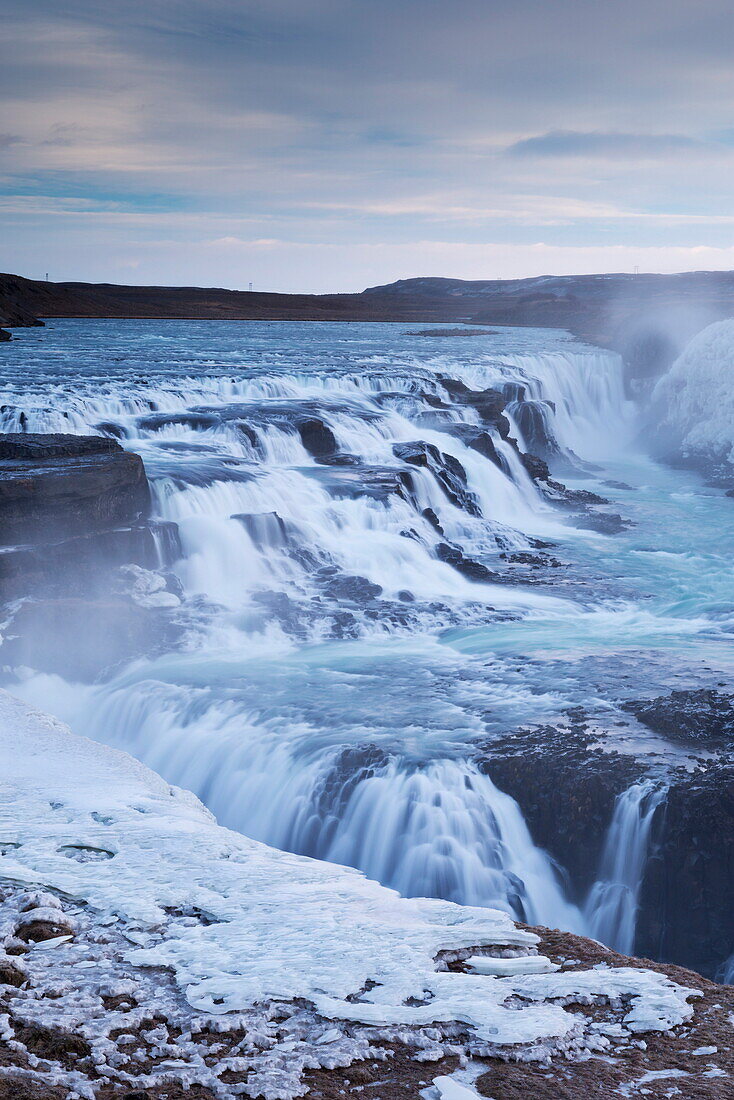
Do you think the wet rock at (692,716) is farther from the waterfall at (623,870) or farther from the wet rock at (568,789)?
the waterfall at (623,870)

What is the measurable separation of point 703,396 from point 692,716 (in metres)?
23.4

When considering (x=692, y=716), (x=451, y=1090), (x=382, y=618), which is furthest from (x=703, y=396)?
(x=451, y=1090)

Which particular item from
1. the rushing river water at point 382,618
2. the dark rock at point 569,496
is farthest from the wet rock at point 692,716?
the dark rock at point 569,496

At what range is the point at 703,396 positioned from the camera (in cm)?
3092

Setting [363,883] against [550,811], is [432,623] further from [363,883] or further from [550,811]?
[363,883]

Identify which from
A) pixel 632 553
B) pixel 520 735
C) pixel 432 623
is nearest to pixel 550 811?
pixel 520 735

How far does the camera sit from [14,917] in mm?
A: 4395

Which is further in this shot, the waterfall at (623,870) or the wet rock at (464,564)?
the wet rock at (464,564)

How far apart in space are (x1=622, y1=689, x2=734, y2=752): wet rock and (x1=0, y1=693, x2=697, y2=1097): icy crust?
16.0ft

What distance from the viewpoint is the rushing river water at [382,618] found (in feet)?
28.3

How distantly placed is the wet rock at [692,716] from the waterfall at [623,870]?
119cm

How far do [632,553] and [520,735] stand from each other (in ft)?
31.7

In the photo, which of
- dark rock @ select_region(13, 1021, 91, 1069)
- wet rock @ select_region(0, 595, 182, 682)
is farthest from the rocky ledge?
dark rock @ select_region(13, 1021, 91, 1069)

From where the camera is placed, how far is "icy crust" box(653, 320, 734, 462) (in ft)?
96.3
